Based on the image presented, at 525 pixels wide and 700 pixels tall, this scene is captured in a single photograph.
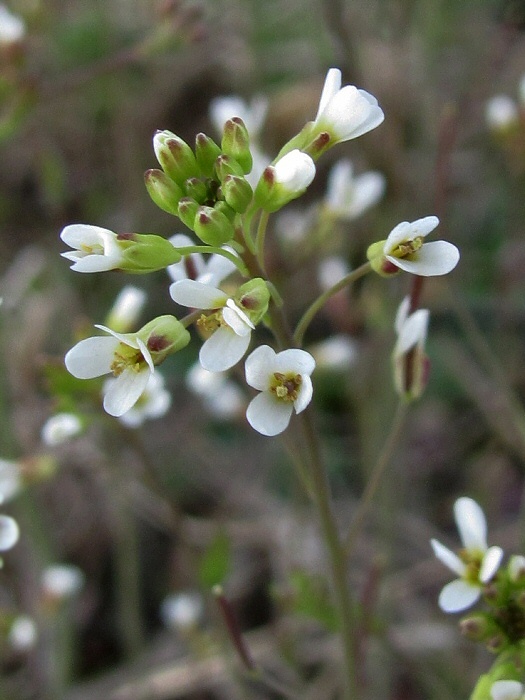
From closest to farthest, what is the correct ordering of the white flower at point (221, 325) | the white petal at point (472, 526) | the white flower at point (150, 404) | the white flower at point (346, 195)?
the white flower at point (221, 325) < the white petal at point (472, 526) < the white flower at point (150, 404) < the white flower at point (346, 195)

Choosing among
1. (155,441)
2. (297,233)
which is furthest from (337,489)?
(297,233)

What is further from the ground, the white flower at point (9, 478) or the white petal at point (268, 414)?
the white flower at point (9, 478)

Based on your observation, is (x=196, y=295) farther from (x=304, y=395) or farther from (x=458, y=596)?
(x=458, y=596)

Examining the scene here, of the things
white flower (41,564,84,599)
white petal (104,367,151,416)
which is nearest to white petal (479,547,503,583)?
white petal (104,367,151,416)

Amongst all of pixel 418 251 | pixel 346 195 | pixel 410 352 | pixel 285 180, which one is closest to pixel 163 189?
pixel 285 180

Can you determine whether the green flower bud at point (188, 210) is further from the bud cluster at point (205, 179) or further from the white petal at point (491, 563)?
the white petal at point (491, 563)

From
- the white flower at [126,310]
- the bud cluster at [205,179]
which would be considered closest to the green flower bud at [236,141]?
the bud cluster at [205,179]

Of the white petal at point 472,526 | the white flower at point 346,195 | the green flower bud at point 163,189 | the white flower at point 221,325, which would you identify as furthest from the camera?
the white flower at point 346,195
